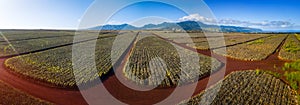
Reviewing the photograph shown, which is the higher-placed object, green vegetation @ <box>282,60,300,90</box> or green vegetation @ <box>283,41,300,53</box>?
green vegetation @ <box>282,60,300,90</box>

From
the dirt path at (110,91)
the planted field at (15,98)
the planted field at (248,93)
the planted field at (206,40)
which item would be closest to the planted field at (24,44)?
the dirt path at (110,91)

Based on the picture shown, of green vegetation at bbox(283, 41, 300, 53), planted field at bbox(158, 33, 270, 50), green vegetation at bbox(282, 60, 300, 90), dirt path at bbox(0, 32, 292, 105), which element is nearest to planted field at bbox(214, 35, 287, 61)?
green vegetation at bbox(283, 41, 300, 53)

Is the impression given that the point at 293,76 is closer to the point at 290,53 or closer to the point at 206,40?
the point at 290,53

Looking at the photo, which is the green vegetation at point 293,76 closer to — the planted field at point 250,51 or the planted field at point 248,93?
the planted field at point 248,93

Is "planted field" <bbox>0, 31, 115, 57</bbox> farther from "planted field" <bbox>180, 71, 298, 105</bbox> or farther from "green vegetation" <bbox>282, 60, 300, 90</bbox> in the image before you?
"green vegetation" <bbox>282, 60, 300, 90</bbox>

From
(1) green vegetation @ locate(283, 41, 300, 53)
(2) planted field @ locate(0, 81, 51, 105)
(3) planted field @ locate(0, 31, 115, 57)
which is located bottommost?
(1) green vegetation @ locate(283, 41, 300, 53)

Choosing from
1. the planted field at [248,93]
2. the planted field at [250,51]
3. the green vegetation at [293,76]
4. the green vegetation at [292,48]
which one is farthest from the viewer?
the green vegetation at [292,48]

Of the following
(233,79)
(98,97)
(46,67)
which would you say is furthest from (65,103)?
(233,79)
